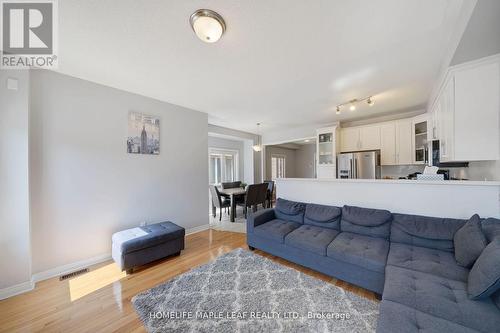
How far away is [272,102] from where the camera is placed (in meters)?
3.52

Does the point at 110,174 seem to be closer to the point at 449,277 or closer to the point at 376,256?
the point at 376,256

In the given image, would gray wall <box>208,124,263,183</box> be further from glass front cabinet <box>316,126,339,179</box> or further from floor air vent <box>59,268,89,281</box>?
floor air vent <box>59,268,89,281</box>

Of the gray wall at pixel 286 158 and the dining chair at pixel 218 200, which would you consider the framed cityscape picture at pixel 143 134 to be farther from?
the gray wall at pixel 286 158

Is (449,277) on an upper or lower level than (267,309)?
upper

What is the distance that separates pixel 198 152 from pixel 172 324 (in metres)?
2.91

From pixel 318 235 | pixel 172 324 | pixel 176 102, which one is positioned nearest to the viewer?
pixel 172 324

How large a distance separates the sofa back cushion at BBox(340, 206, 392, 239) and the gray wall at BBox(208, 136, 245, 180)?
4580mm

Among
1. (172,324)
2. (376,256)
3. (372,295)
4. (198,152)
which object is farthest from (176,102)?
(372,295)

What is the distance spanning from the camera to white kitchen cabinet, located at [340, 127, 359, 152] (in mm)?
4617

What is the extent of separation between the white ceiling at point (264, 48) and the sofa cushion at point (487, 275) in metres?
1.82

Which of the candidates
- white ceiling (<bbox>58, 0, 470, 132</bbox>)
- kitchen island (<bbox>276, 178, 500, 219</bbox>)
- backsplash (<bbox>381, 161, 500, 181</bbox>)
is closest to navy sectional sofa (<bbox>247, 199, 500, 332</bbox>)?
kitchen island (<bbox>276, 178, 500, 219</bbox>)

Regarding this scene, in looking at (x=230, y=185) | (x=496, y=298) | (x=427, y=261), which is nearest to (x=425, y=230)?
(x=427, y=261)

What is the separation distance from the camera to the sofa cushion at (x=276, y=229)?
2.55 metres

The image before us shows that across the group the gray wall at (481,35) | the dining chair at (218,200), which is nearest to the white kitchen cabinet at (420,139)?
the gray wall at (481,35)
